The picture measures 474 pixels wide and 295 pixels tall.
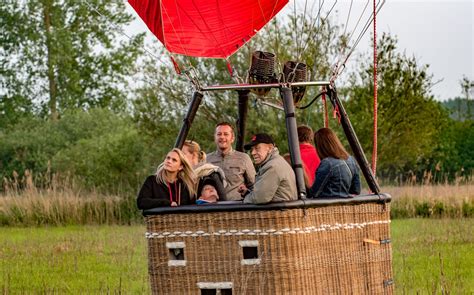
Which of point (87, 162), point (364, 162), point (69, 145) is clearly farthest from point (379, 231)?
point (69, 145)

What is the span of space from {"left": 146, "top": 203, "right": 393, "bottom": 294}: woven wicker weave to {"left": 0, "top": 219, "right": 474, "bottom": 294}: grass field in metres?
0.66

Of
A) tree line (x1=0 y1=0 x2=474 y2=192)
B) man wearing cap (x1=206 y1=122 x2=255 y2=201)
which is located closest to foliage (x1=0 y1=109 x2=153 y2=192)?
tree line (x1=0 y1=0 x2=474 y2=192)

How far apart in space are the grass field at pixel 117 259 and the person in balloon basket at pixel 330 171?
3.00 ft

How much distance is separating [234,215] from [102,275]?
5.44 meters

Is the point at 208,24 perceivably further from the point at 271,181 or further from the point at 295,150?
the point at 271,181

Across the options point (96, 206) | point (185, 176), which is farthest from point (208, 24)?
point (96, 206)

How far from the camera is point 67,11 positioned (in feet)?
139

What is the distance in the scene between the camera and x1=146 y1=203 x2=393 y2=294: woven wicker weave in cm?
706

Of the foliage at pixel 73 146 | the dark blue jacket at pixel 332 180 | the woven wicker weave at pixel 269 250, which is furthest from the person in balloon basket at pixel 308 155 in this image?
the foliage at pixel 73 146

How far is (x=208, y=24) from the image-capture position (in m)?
8.96

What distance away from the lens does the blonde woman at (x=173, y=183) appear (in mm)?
7535

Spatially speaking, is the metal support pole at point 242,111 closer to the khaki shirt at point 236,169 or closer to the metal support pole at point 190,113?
the khaki shirt at point 236,169

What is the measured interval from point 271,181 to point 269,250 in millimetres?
416

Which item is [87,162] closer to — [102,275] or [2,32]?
[2,32]
